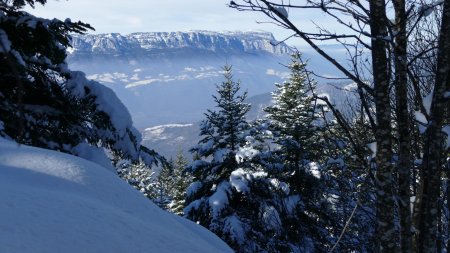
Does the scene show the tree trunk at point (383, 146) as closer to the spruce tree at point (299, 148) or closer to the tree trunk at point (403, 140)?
the tree trunk at point (403, 140)

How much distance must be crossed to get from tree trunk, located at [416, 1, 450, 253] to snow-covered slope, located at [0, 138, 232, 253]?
59.5 inches

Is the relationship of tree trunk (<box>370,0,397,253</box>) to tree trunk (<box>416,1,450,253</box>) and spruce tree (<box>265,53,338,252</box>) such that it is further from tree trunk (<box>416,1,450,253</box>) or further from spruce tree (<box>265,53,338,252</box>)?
spruce tree (<box>265,53,338,252</box>)

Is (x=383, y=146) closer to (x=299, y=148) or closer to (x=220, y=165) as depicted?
(x=220, y=165)

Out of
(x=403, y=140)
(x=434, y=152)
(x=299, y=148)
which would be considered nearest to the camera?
(x=434, y=152)

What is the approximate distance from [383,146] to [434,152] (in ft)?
1.18

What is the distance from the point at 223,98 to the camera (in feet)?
50.0

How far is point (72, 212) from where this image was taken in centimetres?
195

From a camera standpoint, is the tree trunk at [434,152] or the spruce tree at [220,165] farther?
the spruce tree at [220,165]

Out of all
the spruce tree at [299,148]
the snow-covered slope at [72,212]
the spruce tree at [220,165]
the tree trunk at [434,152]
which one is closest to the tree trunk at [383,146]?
the tree trunk at [434,152]

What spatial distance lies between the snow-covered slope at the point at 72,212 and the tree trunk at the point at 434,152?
151 centimetres

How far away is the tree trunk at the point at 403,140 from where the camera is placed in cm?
299

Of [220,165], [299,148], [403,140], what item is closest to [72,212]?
[403,140]

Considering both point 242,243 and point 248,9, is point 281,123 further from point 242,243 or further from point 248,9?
point 248,9

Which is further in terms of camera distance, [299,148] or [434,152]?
[299,148]
